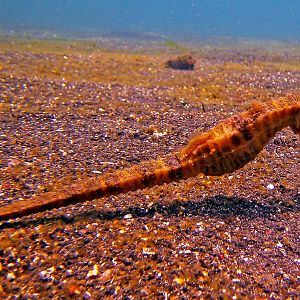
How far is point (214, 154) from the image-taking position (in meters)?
Result: 3.53

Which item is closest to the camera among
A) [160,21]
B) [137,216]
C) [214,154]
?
[137,216]

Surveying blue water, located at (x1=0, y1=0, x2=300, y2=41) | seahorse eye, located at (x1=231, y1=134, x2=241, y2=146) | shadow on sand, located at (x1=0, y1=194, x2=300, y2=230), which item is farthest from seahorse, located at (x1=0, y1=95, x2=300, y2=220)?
blue water, located at (x1=0, y1=0, x2=300, y2=41)

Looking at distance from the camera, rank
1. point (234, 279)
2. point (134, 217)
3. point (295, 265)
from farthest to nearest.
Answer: point (134, 217), point (295, 265), point (234, 279)

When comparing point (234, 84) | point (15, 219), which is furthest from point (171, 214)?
point (234, 84)

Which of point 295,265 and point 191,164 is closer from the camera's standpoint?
point 295,265

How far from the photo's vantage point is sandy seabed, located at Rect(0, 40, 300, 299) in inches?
102

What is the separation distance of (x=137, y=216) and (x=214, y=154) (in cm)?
115

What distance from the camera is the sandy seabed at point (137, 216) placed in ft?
8.53

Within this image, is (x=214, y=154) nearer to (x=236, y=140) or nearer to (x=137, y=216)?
(x=236, y=140)

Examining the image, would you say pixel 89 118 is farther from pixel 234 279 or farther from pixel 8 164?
pixel 234 279

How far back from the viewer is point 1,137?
16.4 feet

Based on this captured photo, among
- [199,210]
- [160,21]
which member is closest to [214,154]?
[199,210]

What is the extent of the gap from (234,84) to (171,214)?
7.10m

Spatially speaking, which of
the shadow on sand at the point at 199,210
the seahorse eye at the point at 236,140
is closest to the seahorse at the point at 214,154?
the seahorse eye at the point at 236,140
